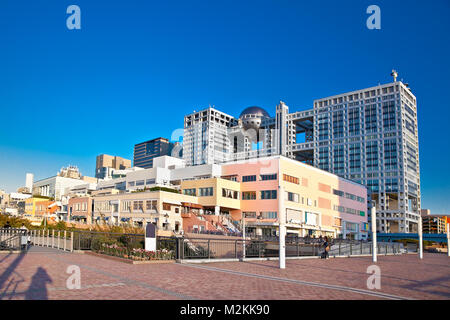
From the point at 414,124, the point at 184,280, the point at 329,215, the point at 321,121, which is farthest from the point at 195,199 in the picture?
the point at 414,124

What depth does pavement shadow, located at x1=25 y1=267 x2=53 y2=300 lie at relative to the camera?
28.9 ft

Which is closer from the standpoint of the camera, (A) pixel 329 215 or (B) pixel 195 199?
(B) pixel 195 199

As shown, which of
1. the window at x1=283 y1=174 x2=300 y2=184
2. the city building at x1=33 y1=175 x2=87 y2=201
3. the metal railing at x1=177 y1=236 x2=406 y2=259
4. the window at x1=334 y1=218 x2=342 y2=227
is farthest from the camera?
the city building at x1=33 y1=175 x2=87 y2=201

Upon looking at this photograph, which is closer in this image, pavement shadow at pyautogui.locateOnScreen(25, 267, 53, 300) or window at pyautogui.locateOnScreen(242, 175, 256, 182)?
pavement shadow at pyautogui.locateOnScreen(25, 267, 53, 300)

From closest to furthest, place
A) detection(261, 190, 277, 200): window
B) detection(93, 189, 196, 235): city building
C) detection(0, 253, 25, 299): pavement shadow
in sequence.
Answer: detection(0, 253, 25, 299): pavement shadow < detection(93, 189, 196, 235): city building < detection(261, 190, 277, 200): window

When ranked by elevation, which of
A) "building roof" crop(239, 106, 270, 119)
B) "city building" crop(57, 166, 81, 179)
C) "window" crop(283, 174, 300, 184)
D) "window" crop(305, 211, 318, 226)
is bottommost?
Result: "window" crop(305, 211, 318, 226)

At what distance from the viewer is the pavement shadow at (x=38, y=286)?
347 inches

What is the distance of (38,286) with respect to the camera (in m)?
10.2

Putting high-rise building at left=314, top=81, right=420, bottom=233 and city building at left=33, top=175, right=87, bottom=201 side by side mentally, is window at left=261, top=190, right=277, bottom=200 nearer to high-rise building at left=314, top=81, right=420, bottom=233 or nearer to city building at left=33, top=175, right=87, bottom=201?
high-rise building at left=314, top=81, right=420, bottom=233

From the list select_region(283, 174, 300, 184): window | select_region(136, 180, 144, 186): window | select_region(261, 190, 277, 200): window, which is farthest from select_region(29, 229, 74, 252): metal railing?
select_region(136, 180, 144, 186): window
